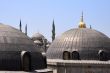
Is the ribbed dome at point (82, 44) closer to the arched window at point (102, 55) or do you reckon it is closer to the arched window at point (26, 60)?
the arched window at point (102, 55)

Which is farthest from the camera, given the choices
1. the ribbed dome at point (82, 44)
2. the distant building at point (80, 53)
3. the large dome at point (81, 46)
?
the ribbed dome at point (82, 44)

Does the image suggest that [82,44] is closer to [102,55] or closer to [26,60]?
[102,55]

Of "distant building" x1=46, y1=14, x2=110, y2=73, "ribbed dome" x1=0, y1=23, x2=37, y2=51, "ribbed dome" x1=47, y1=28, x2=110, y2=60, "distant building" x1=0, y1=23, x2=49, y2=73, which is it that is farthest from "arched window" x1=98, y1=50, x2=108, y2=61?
"ribbed dome" x1=0, y1=23, x2=37, y2=51

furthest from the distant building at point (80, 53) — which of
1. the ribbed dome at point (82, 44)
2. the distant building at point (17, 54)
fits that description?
the distant building at point (17, 54)

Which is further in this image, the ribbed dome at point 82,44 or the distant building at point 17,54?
the ribbed dome at point 82,44

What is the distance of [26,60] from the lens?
26219 millimetres

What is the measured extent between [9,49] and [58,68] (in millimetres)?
13804

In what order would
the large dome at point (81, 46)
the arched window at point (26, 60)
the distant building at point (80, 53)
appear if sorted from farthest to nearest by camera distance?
the large dome at point (81, 46)
the distant building at point (80, 53)
the arched window at point (26, 60)

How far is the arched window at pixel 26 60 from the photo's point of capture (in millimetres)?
25873

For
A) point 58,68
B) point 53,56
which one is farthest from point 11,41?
point 53,56

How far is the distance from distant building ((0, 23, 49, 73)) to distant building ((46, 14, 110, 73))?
443 inches

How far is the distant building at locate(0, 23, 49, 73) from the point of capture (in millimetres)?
25625

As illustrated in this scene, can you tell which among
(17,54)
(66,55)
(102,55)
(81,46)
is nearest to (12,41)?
(17,54)

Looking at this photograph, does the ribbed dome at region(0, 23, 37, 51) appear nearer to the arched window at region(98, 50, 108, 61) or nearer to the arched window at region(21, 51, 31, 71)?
the arched window at region(21, 51, 31, 71)
